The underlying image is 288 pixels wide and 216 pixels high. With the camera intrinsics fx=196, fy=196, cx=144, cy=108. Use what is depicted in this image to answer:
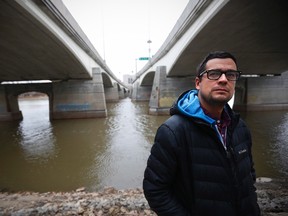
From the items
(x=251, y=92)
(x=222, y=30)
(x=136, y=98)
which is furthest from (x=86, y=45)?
(x=136, y=98)

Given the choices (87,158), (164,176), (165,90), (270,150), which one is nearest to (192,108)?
(164,176)

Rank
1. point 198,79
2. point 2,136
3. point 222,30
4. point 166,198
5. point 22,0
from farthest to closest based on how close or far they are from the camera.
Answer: point 2,136, point 222,30, point 22,0, point 198,79, point 166,198

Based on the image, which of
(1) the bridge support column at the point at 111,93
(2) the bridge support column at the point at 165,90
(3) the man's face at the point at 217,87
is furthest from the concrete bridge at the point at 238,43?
(1) the bridge support column at the point at 111,93

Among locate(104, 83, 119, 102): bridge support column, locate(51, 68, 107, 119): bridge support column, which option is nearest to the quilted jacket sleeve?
locate(51, 68, 107, 119): bridge support column

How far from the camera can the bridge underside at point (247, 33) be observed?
19.9 feet

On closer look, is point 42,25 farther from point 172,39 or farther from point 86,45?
point 172,39

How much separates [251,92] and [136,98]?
23612mm

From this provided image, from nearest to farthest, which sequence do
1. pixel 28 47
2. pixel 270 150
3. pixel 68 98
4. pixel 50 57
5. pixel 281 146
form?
pixel 270 150, pixel 281 146, pixel 28 47, pixel 50 57, pixel 68 98

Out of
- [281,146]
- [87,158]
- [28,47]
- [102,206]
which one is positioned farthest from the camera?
[28,47]

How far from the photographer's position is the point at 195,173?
55.8 inches

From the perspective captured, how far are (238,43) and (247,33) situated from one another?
4.91 feet

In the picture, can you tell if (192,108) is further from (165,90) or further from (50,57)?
(165,90)

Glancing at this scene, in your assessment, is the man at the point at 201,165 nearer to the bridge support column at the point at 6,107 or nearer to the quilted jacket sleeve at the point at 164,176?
the quilted jacket sleeve at the point at 164,176

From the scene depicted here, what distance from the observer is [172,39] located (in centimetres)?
1297
